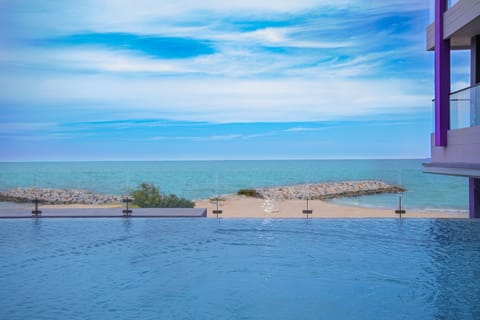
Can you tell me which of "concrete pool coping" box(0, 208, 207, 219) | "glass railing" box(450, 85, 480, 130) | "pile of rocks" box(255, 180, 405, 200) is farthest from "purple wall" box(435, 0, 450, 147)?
"pile of rocks" box(255, 180, 405, 200)

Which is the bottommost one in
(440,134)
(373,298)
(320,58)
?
(373,298)

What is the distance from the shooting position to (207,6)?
21.5 meters

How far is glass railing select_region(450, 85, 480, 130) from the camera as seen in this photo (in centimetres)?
1055

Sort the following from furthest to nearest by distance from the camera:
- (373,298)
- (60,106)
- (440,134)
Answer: (60,106) < (440,134) < (373,298)

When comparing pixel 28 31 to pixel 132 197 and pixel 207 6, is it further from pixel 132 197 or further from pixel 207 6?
pixel 132 197

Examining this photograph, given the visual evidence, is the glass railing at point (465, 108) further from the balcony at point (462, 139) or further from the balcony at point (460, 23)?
the balcony at point (460, 23)

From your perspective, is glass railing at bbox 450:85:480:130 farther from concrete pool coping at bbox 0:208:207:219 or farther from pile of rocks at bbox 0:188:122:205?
pile of rocks at bbox 0:188:122:205

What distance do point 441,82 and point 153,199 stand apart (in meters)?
9.86

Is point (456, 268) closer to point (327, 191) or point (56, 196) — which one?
point (56, 196)

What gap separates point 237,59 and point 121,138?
23748 mm

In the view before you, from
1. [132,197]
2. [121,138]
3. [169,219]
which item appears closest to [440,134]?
[169,219]

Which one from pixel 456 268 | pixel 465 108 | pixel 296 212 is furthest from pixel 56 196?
pixel 456 268

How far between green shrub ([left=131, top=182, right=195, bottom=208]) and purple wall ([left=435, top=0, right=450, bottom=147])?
352 inches

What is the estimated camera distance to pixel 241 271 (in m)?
8.26
